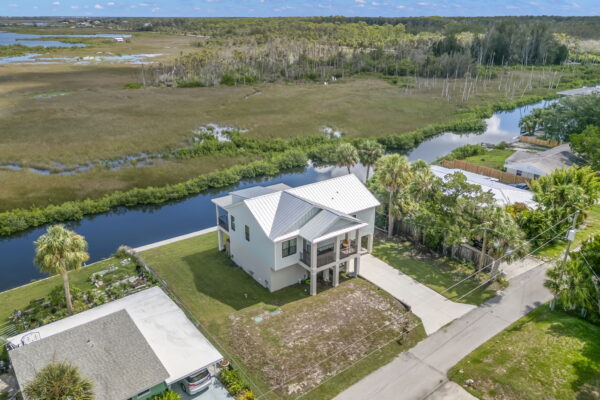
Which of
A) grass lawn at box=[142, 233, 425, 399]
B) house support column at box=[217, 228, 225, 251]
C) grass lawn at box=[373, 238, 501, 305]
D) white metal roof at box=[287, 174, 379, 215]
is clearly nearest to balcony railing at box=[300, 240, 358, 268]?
grass lawn at box=[142, 233, 425, 399]

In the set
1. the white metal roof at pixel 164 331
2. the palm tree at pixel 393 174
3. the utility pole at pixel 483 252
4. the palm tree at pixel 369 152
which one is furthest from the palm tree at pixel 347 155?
the white metal roof at pixel 164 331

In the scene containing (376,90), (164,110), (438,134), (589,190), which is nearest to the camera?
(589,190)

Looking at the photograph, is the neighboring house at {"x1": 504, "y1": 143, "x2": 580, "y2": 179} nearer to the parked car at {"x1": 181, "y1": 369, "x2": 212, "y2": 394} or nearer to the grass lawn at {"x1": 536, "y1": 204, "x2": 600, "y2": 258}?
the grass lawn at {"x1": 536, "y1": 204, "x2": 600, "y2": 258}

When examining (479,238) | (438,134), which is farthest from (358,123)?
(479,238)

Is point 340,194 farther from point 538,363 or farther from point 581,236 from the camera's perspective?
point 581,236

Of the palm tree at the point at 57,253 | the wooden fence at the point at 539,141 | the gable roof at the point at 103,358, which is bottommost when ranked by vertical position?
the wooden fence at the point at 539,141

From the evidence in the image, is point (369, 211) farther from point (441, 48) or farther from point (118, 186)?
point (441, 48)

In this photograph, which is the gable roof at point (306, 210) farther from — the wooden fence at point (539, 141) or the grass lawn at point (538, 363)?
the wooden fence at point (539, 141)
